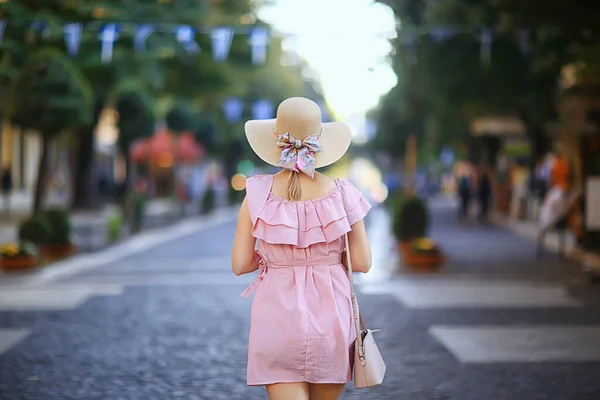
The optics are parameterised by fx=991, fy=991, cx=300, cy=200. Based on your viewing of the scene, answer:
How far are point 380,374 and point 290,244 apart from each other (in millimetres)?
670

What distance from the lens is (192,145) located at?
57312mm

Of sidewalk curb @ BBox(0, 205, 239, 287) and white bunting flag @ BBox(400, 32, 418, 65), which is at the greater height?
white bunting flag @ BBox(400, 32, 418, 65)

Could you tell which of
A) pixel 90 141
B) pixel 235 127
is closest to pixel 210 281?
pixel 90 141

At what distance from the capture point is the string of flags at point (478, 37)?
61.6 feet

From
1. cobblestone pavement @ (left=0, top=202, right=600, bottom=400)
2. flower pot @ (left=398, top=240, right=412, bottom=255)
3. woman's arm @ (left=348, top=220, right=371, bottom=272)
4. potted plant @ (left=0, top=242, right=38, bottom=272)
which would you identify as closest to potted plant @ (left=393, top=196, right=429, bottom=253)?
flower pot @ (left=398, top=240, right=412, bottom=255)

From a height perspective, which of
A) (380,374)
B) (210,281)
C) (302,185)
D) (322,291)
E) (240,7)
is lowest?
(210,281)

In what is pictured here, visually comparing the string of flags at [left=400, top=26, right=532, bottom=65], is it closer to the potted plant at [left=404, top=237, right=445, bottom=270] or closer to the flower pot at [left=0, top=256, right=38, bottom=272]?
the potted plant at [left=404, top=237, right=445, bottom=270]

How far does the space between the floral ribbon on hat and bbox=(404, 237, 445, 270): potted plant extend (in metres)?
12.3

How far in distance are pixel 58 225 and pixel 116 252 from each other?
192 cm

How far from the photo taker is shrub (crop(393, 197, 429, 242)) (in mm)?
19203

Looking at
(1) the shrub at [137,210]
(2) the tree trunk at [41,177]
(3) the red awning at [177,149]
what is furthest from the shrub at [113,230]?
(3) the red awning at [177,149]

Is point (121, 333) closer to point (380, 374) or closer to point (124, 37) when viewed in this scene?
point (380, 374)

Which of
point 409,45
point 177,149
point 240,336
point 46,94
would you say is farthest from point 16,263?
point 177,149

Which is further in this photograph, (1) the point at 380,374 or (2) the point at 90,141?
(2) the point at 90,141
